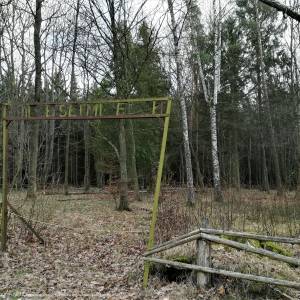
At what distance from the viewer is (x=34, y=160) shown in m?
17.2

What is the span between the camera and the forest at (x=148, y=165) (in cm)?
635

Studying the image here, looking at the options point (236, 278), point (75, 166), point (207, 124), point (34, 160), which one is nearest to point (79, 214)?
point (34, 160)

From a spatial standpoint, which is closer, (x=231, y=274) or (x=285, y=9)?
(x=231, y=274)

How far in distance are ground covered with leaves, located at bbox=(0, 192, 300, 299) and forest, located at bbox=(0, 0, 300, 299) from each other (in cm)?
3

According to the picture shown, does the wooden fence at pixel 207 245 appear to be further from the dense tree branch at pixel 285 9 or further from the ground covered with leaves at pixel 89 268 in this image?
the dense tree branch at pixel 285 9

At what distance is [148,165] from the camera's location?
27.9 metres

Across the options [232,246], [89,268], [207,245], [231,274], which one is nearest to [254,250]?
[232,246]

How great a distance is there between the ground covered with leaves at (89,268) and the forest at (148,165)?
31mm

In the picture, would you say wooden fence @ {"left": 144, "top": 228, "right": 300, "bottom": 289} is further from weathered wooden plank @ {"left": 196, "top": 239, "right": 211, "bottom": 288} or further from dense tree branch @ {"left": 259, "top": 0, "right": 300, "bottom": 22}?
dense tree branch @ {"left": 259, "top": 0, "right": 300, "bottom": 22}

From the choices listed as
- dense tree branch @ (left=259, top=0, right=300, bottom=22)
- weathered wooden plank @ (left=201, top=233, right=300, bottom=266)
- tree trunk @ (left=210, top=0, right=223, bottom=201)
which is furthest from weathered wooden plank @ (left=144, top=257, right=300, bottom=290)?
tree trunk @ (left=210, top=0, right=223, bottom=201)

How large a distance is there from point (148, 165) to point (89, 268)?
67.1 ft

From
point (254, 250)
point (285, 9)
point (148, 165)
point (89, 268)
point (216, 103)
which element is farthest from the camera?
point (148, 165)

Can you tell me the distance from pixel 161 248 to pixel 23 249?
3.80 meters

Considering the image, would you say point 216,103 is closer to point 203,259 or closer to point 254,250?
point 203,259
